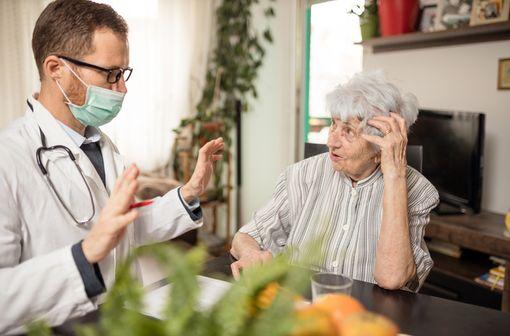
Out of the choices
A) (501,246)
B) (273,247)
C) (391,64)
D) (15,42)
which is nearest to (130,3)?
(15,42)

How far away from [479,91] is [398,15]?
0.72m

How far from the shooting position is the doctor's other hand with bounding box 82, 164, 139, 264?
0.74 m

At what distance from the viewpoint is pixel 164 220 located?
1.36 meters

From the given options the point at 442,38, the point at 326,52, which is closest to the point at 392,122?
the point at 442,38

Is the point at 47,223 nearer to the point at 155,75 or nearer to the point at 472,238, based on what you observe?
the point at 472,238

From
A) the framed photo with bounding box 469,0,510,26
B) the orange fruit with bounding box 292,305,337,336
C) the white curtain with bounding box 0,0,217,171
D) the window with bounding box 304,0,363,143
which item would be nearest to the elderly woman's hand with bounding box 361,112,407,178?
the orange fruit with bounding box 292,305,337,336

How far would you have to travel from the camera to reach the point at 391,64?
122 inches

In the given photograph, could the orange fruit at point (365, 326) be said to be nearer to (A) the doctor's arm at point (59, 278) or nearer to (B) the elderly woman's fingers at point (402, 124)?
(A) the doctor's arm at point (59, 278)

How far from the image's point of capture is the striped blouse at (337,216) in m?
1.43

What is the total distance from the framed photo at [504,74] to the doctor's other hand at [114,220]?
2520 millimetres

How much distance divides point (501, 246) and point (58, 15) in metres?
2.26

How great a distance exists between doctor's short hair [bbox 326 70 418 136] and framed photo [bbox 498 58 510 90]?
53.7 inches

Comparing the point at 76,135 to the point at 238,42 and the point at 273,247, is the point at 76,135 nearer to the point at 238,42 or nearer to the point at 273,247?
the point at 273,247

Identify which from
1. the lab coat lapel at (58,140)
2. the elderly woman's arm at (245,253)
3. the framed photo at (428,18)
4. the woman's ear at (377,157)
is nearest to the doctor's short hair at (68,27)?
the lab coat lapel at (58,140)
